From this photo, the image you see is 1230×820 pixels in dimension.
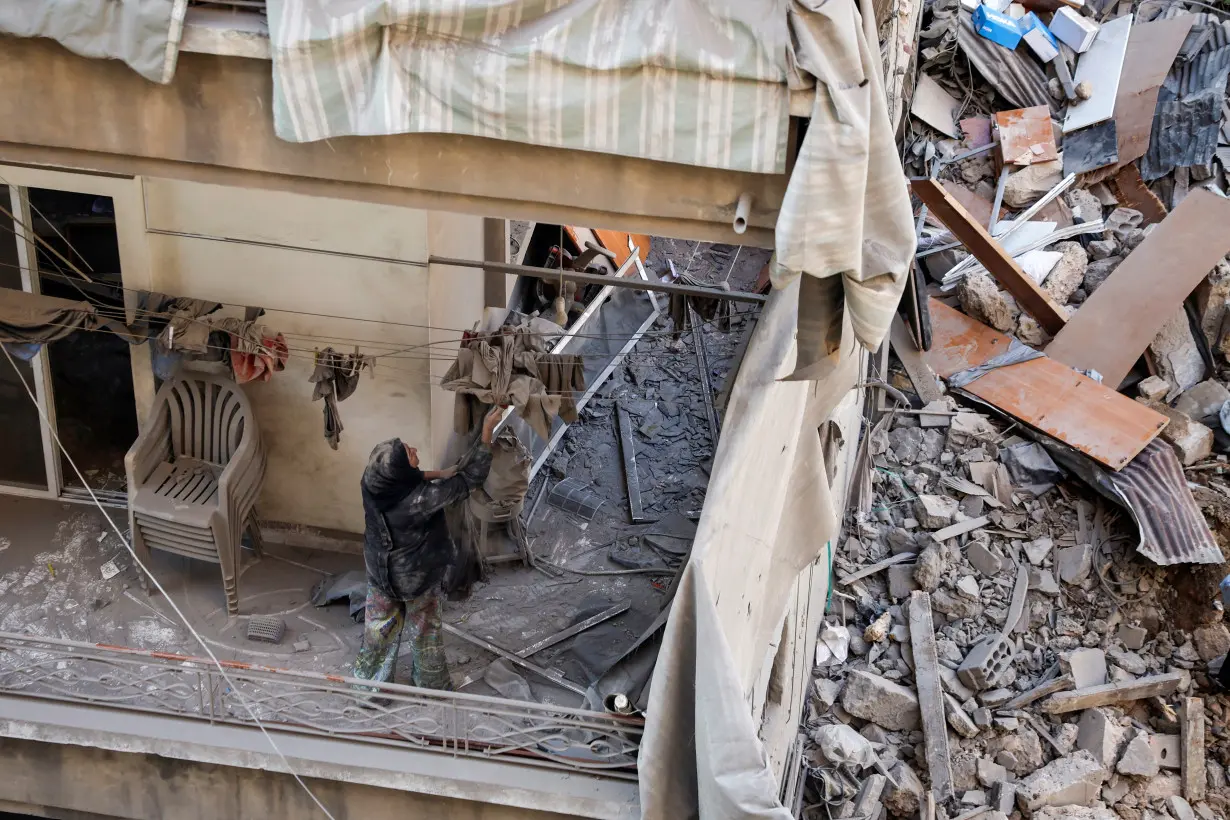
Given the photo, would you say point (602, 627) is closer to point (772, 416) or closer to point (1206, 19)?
point (772, 416)

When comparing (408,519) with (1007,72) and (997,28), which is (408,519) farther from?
(997,28)

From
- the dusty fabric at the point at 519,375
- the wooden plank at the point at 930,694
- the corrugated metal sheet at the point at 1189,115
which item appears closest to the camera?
the dusty fabric at the point at 519,375

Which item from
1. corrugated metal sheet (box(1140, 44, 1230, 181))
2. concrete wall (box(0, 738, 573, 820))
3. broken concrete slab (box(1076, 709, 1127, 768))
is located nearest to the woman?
concrete wall (box(0, 738, 573, 820))

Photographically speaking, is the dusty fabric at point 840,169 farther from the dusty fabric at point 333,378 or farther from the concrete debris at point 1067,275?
the concrete debris at point 1067,275

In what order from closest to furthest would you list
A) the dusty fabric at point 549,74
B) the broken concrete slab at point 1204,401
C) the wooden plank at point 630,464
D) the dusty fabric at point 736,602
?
the dusty fabric at point 549,74 < the dusty fabric at point 736,602 < the wooden plank at point 630,464 < the broken concrete slab at point 1204,401

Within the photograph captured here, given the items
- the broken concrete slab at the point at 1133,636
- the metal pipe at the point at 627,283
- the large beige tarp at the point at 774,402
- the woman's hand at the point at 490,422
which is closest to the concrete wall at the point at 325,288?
the metal pipe at the point at 627,283

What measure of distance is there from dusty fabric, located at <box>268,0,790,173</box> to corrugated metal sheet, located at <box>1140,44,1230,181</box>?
1266 cm

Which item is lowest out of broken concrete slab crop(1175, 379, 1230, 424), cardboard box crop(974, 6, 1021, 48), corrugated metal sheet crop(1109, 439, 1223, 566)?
corrugated metal sheet crop(1109, 439, 1223, 566)

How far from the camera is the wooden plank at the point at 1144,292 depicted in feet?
46.2

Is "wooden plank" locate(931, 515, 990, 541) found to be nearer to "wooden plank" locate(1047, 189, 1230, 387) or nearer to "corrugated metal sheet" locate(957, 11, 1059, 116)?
"wooden plank" locate(1047, 189, 1230, 387)

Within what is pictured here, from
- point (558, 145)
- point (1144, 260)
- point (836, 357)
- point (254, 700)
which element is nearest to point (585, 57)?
point (558, 145)

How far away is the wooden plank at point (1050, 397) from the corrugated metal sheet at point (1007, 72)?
3.82 meters

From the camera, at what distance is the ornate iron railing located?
284 inches

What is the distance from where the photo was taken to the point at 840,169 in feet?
16.8
